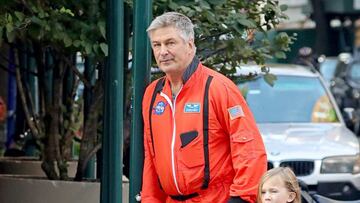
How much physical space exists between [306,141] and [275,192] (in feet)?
18.5

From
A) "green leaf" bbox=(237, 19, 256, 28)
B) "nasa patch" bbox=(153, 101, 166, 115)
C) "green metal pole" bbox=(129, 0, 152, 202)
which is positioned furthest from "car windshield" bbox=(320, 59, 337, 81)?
"nasa patch" bbox=(153, 101, 166, 115)

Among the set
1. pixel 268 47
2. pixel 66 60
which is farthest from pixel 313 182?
pixel 66 60

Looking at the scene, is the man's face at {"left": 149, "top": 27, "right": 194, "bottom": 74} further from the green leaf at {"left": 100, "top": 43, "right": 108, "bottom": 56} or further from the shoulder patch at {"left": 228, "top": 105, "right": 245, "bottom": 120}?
the green leaf at {"left": 100, "top": 43, "right": 108, "bottom": 56}

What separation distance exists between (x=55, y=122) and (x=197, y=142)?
3.28 metres

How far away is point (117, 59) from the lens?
5.79 m

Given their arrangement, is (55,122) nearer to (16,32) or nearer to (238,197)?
(16,32)

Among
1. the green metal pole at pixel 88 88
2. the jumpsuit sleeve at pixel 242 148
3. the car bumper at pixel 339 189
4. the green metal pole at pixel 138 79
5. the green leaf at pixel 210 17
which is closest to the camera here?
the jumpsuit sleeve at pixel 242 148

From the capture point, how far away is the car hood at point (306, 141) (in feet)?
32.4

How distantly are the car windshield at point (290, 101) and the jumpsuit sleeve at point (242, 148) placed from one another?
6243mm

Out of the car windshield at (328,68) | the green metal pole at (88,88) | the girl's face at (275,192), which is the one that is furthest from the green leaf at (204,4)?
the car windshield at (328,68)

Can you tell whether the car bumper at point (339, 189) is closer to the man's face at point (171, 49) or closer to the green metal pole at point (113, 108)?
the green metal pole at point (113, 108)

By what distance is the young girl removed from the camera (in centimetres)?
461

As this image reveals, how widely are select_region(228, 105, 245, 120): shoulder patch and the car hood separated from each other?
16.8ft

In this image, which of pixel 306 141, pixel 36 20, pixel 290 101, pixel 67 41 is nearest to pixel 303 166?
pixel 306 141
